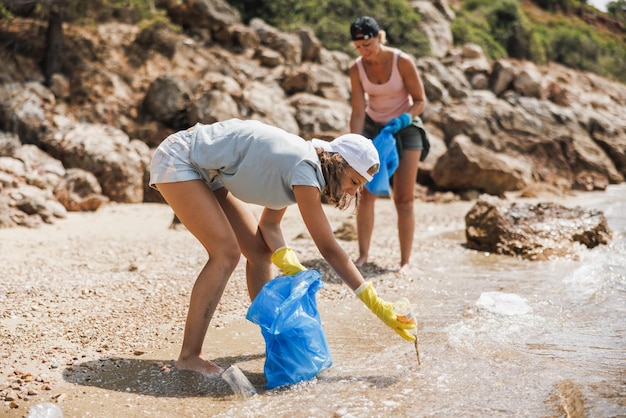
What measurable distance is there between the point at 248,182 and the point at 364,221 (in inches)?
104

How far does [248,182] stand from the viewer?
118 inches

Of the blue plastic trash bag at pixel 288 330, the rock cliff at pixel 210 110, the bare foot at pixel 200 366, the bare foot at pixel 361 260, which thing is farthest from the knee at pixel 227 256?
the rock cliff at pixel 210 110

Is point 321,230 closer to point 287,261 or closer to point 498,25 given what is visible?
point 287,261

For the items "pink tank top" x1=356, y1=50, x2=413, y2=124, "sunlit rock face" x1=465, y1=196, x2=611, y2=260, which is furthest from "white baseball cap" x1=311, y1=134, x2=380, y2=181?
"sunlit rock face" x1=465, y1=196, x2=611, y2=260

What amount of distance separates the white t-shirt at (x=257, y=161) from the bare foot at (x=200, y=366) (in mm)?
849

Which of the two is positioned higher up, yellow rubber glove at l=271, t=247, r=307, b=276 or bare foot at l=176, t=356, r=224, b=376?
yellow rubber glove at l=271, t=247, r=307, b=276

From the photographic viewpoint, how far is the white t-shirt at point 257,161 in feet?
9.64

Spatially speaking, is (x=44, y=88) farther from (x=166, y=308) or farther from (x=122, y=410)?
Answer: (x=122, y=410)

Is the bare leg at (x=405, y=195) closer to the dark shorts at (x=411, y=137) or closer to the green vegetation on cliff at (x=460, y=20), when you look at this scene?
the dark shorts at (x=411, y=137)

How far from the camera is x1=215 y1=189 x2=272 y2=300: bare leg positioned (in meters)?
3.42

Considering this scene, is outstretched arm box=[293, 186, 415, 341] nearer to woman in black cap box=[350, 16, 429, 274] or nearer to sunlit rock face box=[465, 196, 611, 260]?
woman in black cap box=[350, 16, 429, 274]

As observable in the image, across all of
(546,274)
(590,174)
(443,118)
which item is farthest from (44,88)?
(590,174)

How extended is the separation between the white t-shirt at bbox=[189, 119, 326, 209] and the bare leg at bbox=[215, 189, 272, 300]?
298 mm

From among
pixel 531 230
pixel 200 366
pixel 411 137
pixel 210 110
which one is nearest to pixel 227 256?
pixel 200 366
